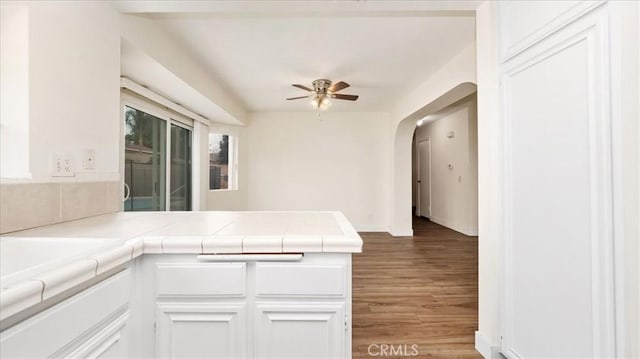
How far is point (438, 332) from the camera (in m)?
2.00

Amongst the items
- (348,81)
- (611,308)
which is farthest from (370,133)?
(611,308)

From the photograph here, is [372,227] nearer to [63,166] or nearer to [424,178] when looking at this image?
[424,178]

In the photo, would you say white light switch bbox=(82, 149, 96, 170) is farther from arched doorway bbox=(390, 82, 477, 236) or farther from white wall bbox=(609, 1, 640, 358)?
arched doorway bbox=(390, 82, 477, 236)

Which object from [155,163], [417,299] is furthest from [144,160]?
[417,299]

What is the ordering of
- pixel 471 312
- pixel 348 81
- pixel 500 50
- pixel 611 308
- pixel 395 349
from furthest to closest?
pixel 348 81, pixel 471 312, pixel 395 349, pixel 500 50, pixel 611 308

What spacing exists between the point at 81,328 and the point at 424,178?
741 cm

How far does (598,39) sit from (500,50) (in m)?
0.61

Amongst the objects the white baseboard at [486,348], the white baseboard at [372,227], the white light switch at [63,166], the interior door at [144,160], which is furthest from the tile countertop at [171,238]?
the white baseboard at [372,227]

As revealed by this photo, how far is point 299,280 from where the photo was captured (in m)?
1.04

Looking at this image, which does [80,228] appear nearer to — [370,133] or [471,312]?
[471,312]

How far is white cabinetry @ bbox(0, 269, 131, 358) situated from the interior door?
84.2 inches

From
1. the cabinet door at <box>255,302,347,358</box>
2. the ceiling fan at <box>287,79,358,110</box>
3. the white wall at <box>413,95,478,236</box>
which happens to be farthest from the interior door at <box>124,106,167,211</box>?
the white wall at <box>413,95,478,236</box>

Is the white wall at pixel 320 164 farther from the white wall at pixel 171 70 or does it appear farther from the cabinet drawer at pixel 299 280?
the cabinet drawer at pixel 299 280

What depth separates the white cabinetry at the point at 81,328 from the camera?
64 cm
